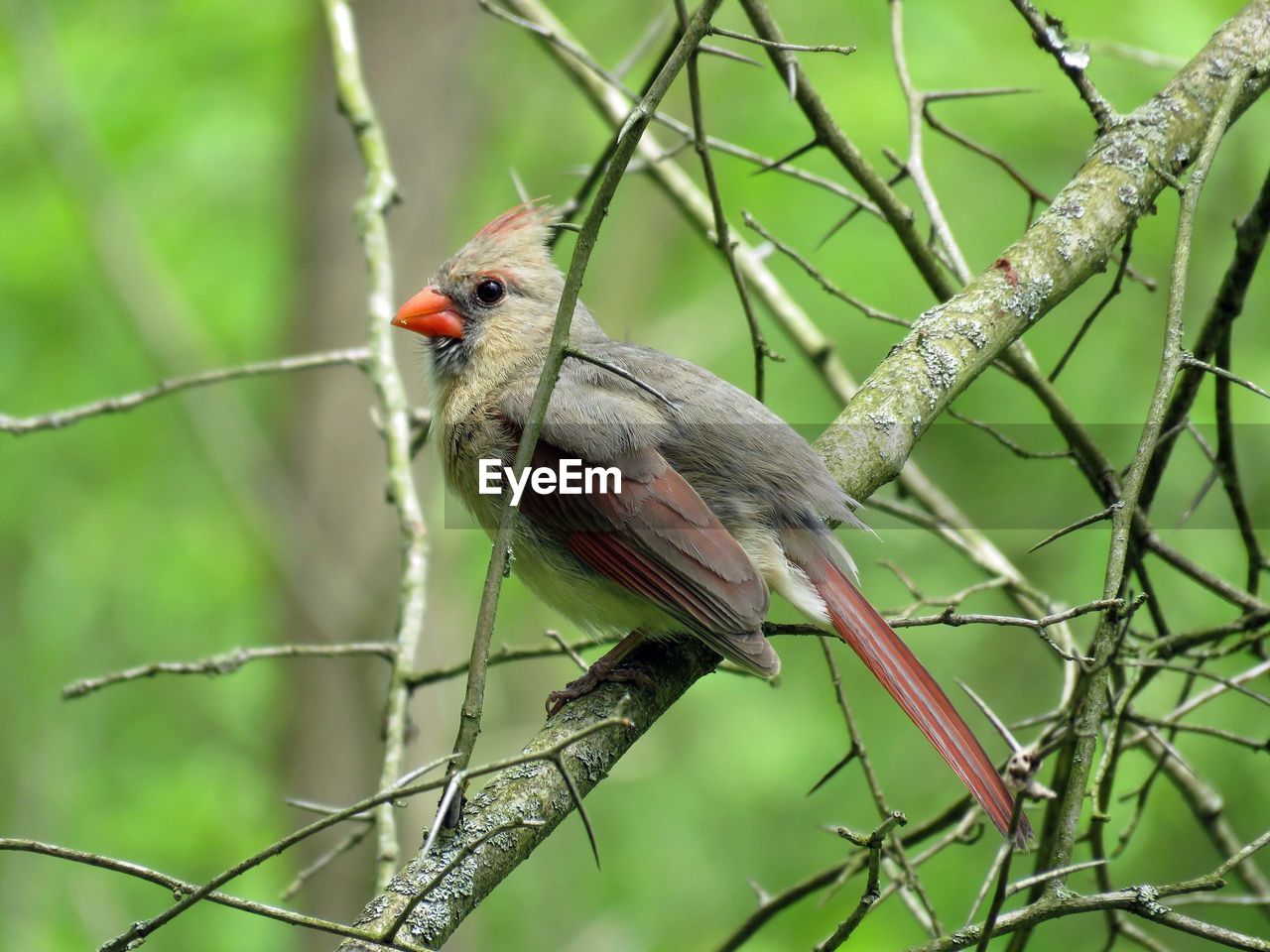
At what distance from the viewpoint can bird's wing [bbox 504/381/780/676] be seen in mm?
2760

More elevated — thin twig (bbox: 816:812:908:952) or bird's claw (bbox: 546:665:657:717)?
bird's claw (bbox: 546:665:657:717)

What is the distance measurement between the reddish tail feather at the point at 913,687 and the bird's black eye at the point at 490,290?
1375mm

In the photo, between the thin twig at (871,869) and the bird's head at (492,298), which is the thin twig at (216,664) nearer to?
the bird's head at (492,298)

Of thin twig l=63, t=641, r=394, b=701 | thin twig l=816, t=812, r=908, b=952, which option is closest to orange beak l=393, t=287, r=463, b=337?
thin twig l=63, t=641, r=394, b=701

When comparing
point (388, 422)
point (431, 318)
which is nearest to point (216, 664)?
point (388, 422)

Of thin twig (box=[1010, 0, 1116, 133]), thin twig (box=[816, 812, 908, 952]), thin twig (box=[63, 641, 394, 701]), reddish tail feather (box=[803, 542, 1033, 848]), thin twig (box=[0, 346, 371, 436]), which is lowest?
thin twig (box=[816, 812, 908, 952])

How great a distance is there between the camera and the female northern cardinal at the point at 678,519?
2.77m

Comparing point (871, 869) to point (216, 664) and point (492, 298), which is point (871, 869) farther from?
point (492, 298)

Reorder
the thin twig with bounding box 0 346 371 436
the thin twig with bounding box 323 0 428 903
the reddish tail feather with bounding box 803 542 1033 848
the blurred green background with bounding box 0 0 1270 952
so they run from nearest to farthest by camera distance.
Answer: the reddish tail feather with bounding box 803 542 1033 848
the thin twig with bounding box 323 0 428 903
the thin twig with bounding box 0 346 371 436
the blurred green background with bounding box 0 0 1270 952

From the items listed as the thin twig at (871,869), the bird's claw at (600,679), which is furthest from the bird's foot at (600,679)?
the thin twig at (871,869)

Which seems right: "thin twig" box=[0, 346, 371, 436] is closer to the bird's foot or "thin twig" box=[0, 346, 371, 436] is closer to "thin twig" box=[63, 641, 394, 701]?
"thin twig" box=[63, 641, 394, 701]

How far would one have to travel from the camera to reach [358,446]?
6832 millimetres

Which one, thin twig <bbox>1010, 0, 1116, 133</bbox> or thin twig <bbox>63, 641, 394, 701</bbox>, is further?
thin twig <bbox>1010, 0, 1116, 133</bbox>

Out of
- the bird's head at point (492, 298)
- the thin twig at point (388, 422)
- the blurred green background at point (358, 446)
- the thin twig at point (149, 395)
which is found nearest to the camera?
the thin twig at point (388, 422)
